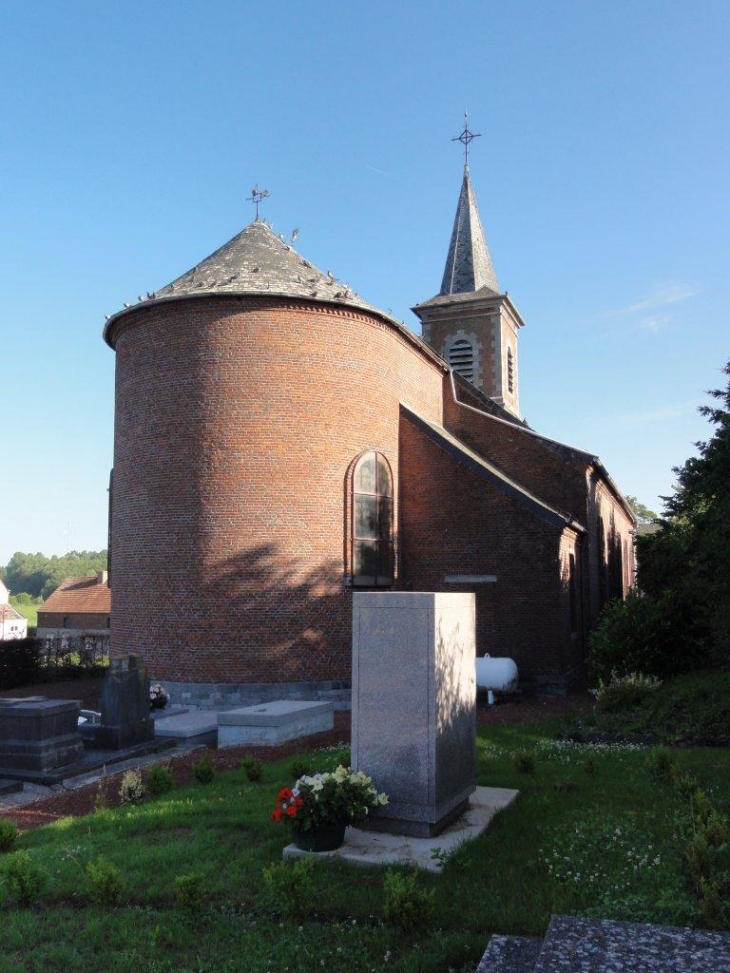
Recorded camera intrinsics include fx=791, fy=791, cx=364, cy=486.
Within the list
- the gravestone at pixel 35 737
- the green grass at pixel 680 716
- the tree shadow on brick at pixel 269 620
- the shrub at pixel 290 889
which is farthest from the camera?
the tree shadow on brick at pixel 269 620

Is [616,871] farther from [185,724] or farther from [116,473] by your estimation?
[116,473]

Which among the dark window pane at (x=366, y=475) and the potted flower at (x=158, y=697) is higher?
the dark window pane at (x=366, y=475)

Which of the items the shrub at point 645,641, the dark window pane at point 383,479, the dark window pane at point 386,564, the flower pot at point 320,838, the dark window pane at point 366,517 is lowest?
the flower pot at point 320,838

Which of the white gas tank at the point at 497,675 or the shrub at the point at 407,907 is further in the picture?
the white gas tank at the point at 497,675

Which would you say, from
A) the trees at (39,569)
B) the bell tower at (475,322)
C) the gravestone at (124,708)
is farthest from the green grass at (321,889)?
the trees at (39,569)

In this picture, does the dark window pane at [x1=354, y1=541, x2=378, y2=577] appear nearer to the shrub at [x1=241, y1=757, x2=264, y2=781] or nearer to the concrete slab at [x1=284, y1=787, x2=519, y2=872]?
the shrub at [x1=241, y1=757, x2=264, y2=781]

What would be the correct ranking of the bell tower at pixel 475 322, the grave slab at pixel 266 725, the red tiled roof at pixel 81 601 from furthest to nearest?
the red tiled roof at pixel 81 601 < the bell tower at pixel 475 322 < the grave slab at pixel 266 725

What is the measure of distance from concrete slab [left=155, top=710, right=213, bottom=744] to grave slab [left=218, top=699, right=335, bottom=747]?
0.72 m

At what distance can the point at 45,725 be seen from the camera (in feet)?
38.4

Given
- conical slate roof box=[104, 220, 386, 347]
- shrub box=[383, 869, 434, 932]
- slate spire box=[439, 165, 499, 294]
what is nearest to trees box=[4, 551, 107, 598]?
slate spire box=[439, 165, 499, 294]

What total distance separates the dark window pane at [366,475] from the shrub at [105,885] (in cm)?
1360

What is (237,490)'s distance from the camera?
1786 cm

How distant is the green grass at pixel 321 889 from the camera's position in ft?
16.7

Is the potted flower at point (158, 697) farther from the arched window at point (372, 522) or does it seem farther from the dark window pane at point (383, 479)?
the dark window pane at point (383, 479)
